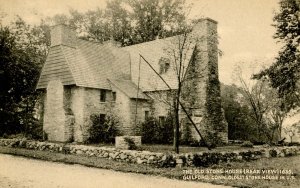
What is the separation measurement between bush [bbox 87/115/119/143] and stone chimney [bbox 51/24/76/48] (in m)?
6.06

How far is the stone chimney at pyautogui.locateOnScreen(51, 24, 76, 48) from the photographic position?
84.0 feet

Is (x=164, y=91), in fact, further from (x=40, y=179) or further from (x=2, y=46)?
(x=40, y=179)

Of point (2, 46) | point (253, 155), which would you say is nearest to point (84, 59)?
point (2, 46)

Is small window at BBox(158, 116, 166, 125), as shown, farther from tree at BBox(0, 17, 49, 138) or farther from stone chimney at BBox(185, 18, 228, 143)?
tree at BBox(0, 17, 49, 138)

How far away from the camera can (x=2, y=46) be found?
2361 cm

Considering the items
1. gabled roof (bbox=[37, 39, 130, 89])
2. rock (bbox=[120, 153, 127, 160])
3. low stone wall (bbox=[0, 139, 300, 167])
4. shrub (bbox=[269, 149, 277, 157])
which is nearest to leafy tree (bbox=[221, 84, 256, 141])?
gabled roof (bbox=[37, 39, 130, 89])

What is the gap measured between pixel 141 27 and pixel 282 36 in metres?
24.6

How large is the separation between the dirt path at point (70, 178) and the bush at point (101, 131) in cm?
981

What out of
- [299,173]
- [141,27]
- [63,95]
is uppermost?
[141,27]

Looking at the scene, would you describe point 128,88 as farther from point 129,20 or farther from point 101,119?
point 129,20

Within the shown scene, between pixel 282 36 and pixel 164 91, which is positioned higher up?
pixel 282 36

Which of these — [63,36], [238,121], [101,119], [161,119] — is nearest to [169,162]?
[101,119]

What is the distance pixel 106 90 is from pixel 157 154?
41.4 feet

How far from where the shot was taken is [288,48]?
17.2m
